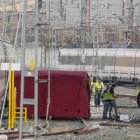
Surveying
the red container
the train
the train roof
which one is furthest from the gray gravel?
the train

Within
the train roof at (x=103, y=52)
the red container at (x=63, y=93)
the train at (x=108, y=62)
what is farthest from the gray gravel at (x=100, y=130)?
the train at (x=108, y=62)

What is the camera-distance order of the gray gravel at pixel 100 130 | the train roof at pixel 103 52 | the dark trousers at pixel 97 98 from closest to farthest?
the gray gravel at pixel 100 130 → the dark trousers at pixel 97 98 → the train roof at pixel 103 52

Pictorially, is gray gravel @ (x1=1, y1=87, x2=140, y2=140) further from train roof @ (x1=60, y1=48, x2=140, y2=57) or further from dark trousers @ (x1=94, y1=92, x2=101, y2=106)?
train roof @ (x1=60, y1=48, x2=140, y2=57)

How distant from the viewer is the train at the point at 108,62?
45750 mm

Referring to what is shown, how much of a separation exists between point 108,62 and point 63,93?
2880cm

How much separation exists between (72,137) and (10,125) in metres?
2.75

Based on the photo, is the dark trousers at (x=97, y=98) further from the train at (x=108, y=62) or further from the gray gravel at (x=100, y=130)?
the train at (x=108, y=62)

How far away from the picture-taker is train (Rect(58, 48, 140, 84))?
150 feet

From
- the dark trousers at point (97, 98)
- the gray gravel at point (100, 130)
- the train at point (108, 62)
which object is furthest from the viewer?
the train at point (108, 62)

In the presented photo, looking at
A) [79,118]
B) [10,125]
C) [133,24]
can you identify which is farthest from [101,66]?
[10,125]

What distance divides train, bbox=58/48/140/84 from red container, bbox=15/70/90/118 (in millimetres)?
24178

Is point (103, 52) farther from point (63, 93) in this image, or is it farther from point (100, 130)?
point (100, 130)

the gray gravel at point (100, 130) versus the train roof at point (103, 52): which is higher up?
Result: the train roof at point (103, 52)

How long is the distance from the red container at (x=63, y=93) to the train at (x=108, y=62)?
24.2 meters
